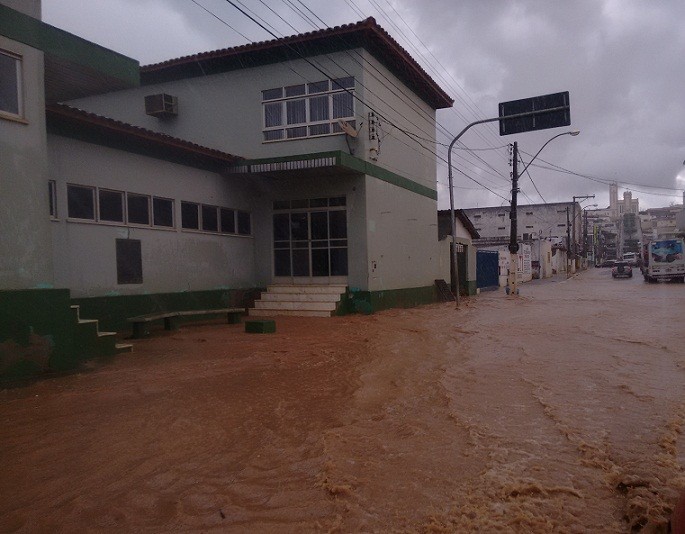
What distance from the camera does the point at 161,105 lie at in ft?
53.8

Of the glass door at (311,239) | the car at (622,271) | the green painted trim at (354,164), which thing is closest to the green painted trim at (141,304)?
the glass door at (311,239)

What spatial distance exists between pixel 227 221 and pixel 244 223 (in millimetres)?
802

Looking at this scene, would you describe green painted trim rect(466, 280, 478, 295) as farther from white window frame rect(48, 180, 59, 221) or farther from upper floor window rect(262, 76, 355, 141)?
white window frame rect(48, 180, 59, 221)

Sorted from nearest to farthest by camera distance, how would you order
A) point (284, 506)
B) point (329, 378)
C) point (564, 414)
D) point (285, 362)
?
point (284, 506) < point (564, 414) < point (329, 378) < point (285, 362)

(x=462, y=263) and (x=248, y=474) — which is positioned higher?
(x=462, y=263)

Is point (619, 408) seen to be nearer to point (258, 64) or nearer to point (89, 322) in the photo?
point (89, 322)

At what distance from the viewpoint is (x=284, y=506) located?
358cm

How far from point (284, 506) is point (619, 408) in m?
4.08

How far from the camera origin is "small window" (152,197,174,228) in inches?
483

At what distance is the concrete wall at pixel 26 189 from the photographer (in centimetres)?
682

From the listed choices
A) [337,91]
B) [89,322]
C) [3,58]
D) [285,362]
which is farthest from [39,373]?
[337,91]

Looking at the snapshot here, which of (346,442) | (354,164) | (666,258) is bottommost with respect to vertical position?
(346,442)

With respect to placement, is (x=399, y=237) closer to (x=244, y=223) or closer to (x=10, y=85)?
(x=244, y=223)

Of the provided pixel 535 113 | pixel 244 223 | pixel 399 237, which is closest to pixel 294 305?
pixel 244 223
